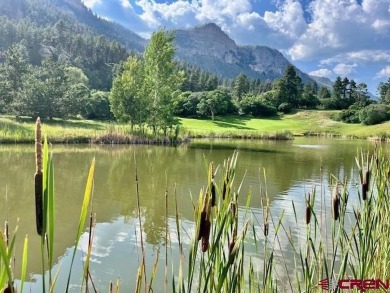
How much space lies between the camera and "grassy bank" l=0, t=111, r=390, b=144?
28.2 metres

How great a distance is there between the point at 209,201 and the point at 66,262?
575 centimetres

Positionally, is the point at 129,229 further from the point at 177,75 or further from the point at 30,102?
the point at 30,102

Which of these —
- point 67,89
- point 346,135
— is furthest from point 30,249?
point 346,135

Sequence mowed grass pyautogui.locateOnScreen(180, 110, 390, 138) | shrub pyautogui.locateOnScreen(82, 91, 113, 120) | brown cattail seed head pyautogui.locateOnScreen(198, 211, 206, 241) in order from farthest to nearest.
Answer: mowed grass pyautogui.locateOnScreen(180, 110, 390, 138) < shrub pyautogui.locateOnScreen(82, 91, 113, 120) < brown cattail seed head pyautogui.locateOnScreen(198, 211, 206, 241)

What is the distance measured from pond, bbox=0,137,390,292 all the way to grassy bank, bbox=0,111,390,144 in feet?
13.7

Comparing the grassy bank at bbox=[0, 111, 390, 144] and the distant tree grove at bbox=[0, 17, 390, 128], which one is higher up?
the distant tree grove at bbox=[0, 17, 390, 128]

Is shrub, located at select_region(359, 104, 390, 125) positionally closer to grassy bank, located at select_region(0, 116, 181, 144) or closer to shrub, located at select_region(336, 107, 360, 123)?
shrub, located at select_region(336, 107, 360, 123)

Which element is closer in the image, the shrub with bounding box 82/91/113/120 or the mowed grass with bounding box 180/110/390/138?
the shrub with bounding box 82/91/113/120

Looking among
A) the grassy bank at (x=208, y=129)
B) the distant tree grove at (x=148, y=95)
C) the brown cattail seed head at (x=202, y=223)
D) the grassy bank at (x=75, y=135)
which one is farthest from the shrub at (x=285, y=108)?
the brown cattail seed head at (x=202, y=223)

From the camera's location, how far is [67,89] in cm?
4206

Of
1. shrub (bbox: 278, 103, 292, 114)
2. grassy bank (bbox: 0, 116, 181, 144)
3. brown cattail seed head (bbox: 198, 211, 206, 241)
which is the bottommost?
grassy bank (bbox: 0, 116, 181, 144)

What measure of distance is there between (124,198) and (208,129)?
120ft

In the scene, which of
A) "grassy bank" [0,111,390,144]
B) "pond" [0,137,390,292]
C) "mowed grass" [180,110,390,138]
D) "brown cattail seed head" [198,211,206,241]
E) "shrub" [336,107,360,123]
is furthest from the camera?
"shrub" [336,107,360,123]

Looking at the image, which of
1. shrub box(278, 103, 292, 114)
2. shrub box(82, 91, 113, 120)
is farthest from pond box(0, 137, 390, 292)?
shrub box(278, 103, 292, 114)
